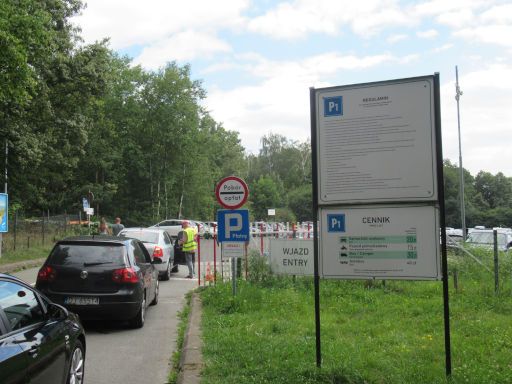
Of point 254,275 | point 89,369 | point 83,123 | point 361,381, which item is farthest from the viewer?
point 83,123

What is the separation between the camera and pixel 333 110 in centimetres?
566

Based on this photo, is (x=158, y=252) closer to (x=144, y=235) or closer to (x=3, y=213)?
(x=144, y=235)

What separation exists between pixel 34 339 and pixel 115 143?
56.1m

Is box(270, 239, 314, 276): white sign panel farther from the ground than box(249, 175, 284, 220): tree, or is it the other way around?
box(249, 175, 284, 220): tree

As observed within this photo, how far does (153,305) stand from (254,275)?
2.48 metres

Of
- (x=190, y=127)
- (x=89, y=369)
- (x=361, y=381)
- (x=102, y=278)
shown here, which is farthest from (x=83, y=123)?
(x=361, y=381)

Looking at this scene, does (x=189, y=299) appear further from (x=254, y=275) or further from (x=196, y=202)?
(x=196, y=202)

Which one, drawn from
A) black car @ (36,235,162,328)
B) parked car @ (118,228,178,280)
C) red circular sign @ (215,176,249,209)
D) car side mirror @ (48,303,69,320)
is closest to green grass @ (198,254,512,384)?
black car @ (36,235,162,328)

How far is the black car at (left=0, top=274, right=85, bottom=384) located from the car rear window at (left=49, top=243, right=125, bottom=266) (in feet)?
11.0

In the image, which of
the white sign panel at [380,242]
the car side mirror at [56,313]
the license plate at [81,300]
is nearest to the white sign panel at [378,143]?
the white sign panel at [380,242]

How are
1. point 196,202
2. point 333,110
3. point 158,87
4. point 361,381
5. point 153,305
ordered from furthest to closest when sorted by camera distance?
point 196,202, point 158,87, point 153,305, point 333,110, point 361,381

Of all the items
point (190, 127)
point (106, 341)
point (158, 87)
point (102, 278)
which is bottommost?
point (106, 341)

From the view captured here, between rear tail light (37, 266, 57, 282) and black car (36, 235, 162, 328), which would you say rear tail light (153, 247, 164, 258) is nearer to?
black car (36, 235, 162, 328)

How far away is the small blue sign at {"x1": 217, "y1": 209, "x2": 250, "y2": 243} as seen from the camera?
418 inches
